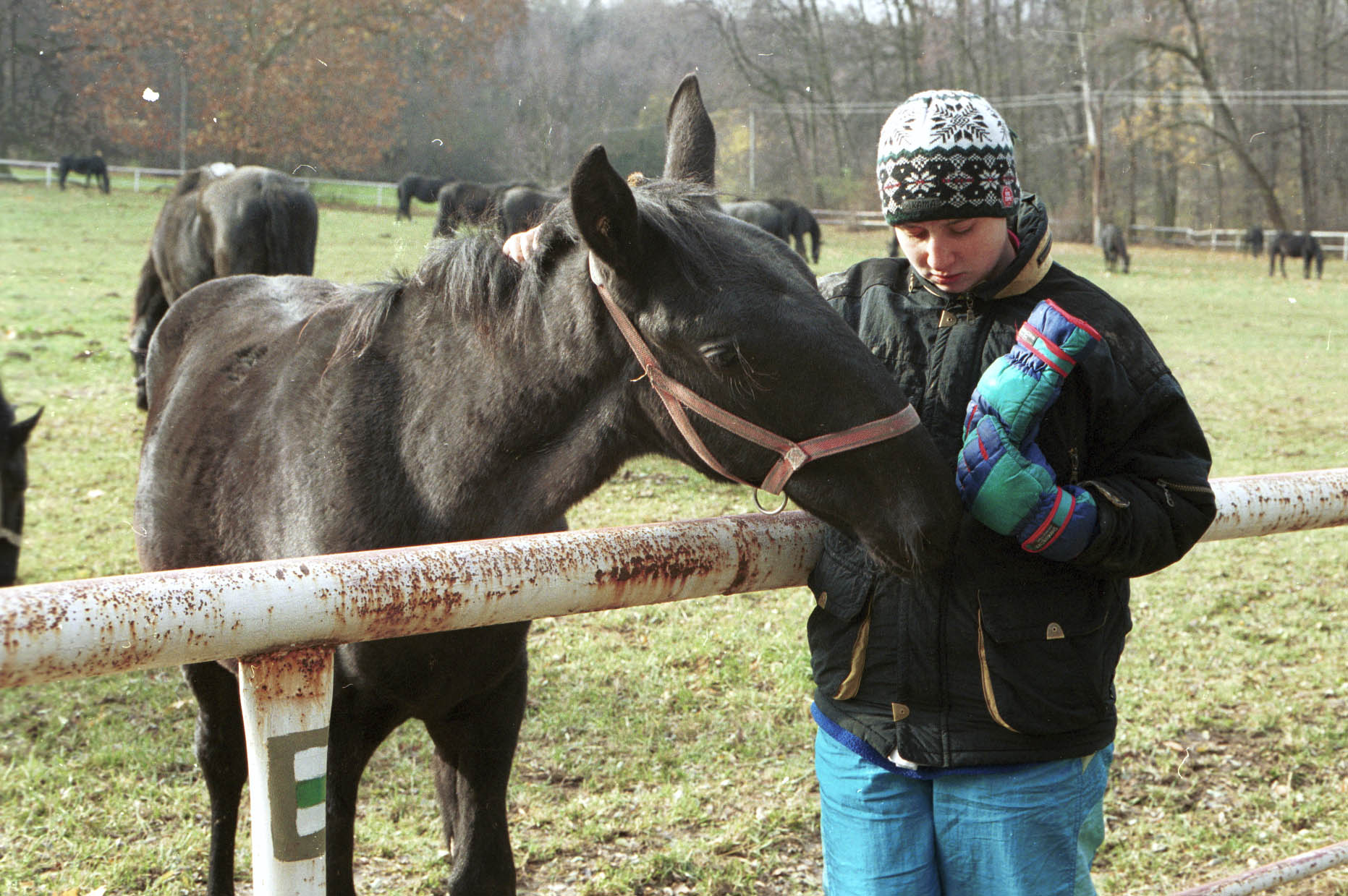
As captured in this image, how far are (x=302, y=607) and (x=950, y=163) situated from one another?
1178 millimetres

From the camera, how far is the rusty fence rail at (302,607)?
1.07 meters

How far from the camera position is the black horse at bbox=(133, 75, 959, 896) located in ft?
5.86

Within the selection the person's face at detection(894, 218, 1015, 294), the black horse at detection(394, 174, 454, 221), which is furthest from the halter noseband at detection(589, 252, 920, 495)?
the black horse at detection(394, 174, 454, 221)

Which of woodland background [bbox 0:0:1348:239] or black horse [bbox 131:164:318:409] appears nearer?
woodland background [bbox 0:0:1348:239]

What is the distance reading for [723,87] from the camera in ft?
59.3

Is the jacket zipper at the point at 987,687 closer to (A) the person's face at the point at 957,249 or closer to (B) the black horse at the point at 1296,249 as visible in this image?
(A) the person's face at the point at 957,249

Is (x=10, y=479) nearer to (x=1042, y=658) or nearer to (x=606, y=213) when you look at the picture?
(x=606, y=213)

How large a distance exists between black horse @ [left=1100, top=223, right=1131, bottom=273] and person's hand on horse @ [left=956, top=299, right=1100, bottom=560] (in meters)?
28.1

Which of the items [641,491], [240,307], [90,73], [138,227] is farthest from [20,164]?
[240,307]

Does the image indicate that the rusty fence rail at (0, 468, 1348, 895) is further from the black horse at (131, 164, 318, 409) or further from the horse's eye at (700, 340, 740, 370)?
the black horse at (131, 164, 318, 409)

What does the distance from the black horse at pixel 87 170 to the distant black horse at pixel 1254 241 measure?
32.0 m

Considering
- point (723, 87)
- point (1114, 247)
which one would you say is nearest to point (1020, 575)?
point (723, 87)

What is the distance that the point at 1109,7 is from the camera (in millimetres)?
28016

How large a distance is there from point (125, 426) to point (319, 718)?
331 inches
